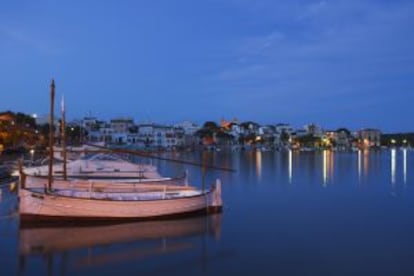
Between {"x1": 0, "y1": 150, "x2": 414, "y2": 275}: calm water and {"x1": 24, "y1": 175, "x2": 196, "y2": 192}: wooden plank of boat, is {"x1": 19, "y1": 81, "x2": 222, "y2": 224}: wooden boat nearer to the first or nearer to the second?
{"x1": 0, "y1": 150, "x2": 414, "y2": 275}: calm water

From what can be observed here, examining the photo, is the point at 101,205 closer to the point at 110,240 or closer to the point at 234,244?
the point at 110,240

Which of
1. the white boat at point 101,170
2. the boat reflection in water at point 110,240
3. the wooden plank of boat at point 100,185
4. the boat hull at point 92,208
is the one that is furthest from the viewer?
the white boat at point 101,170

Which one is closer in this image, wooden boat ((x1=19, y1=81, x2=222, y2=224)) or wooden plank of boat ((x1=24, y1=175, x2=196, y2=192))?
wooden boat ((x1=19, y1=81, x2=222, y2=224))

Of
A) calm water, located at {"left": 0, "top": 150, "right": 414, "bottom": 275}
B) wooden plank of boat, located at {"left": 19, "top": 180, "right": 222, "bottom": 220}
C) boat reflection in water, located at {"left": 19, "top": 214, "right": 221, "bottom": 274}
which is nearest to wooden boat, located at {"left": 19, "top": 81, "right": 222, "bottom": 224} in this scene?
wooden plank of boat, located at {"left": 19, "top": 180, "right": 222, "bottom": 220}

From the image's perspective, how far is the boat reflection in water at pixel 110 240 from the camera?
1722cm

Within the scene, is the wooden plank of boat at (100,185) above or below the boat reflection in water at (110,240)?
above

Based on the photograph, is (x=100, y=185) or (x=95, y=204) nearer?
(x=95, y=204)

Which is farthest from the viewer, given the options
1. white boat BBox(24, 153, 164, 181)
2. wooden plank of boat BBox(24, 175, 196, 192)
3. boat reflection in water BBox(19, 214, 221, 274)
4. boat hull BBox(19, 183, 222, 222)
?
white boat BBox(24, 153, 164, 181)

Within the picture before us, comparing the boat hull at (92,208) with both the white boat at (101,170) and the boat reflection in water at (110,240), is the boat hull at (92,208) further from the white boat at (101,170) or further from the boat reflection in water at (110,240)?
the white boat at (101,170)

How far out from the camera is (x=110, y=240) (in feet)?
64.3

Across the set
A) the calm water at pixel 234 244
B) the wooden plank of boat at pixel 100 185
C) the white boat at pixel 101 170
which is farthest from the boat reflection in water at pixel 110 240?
the white boat at pixel 101 170

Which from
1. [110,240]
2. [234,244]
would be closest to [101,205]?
[110,240]

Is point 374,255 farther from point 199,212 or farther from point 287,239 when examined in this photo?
point 199,212

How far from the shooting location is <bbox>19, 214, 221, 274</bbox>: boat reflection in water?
1722cm
